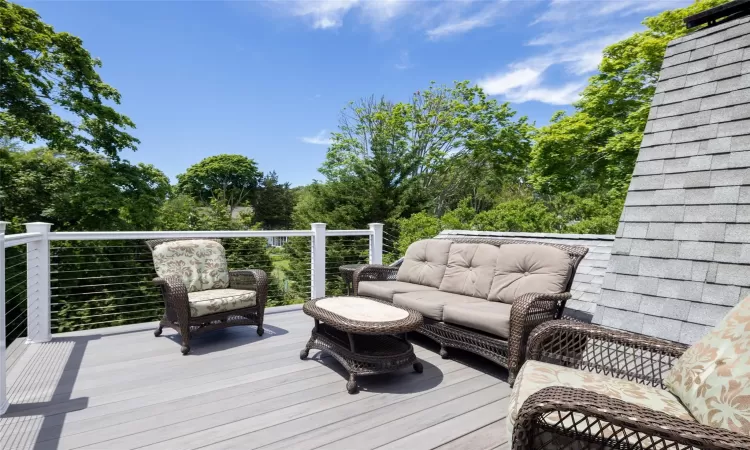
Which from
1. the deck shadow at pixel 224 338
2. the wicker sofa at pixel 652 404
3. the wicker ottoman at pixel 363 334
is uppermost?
the wicker sofa at pixel 652 404

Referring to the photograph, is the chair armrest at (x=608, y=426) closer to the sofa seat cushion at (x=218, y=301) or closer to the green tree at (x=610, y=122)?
the sofa seat cushion at (x=218, y=301)

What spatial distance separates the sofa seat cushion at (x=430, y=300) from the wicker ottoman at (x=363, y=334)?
347mm

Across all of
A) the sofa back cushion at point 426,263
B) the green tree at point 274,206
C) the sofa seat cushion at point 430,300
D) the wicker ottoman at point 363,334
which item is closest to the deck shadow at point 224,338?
the wicker ottoman at point 363,334

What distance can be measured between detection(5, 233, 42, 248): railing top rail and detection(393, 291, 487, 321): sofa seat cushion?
296 cm

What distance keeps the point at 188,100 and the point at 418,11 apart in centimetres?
1439

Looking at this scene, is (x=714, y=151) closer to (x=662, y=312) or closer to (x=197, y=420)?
(x=662, y=312)

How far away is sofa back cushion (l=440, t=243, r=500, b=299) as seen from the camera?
354cm

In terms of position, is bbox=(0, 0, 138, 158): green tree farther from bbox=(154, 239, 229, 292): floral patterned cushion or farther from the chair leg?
the chair leg

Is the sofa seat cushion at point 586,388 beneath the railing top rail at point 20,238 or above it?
beneath

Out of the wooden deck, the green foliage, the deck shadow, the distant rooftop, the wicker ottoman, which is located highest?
the distant rooftop

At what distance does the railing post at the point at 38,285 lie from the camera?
11.4 feet

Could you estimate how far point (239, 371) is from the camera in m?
2.91

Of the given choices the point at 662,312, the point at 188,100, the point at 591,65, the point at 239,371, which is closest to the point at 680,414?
the point at 662,312

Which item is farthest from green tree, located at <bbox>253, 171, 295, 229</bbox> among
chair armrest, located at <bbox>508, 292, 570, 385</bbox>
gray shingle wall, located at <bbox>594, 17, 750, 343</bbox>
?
gray shingle wall, located at <bbox>594, 17, 750, 343</bbox>
